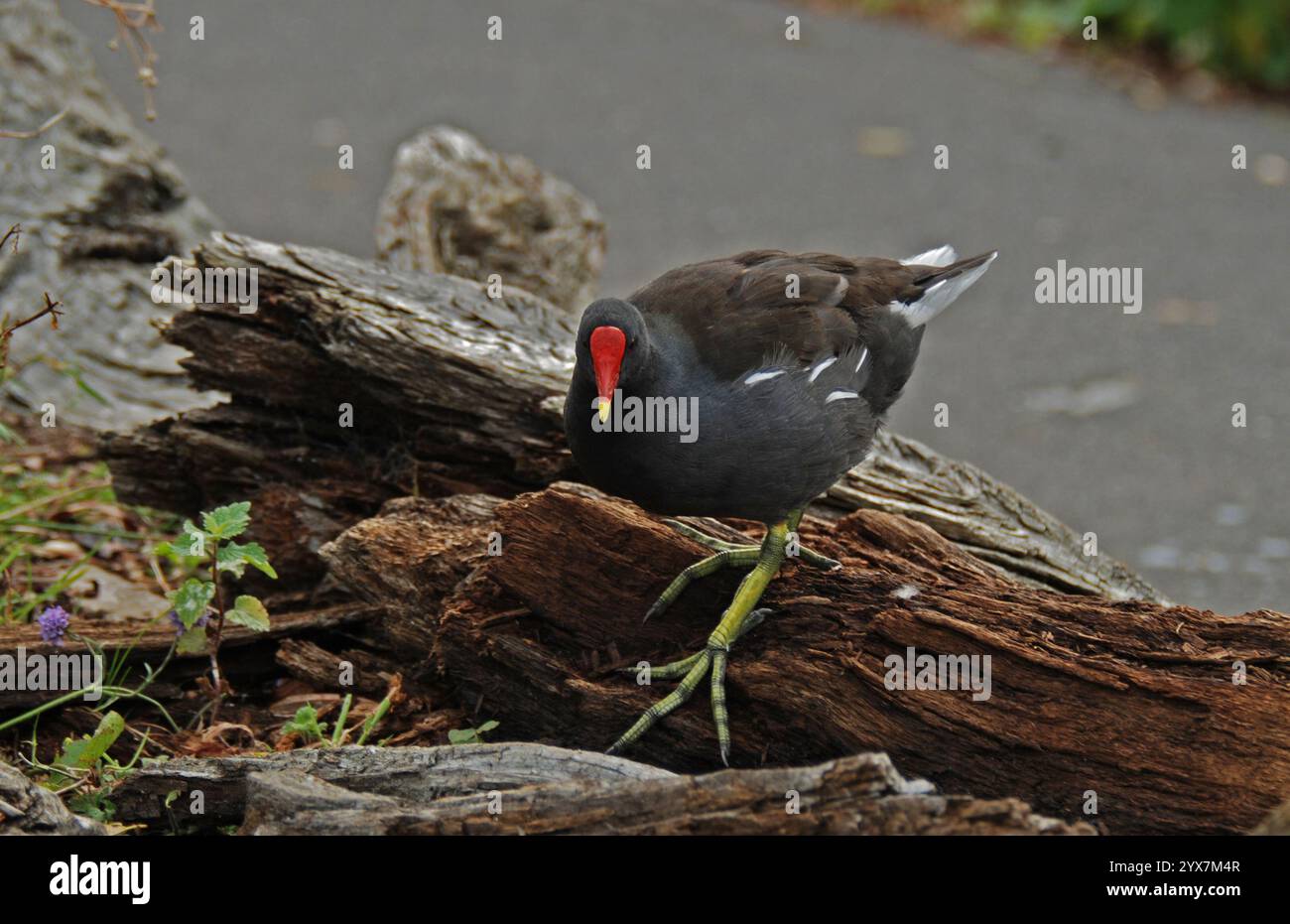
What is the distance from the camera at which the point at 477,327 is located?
14.9 ft

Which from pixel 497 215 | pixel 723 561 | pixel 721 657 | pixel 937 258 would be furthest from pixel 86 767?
pixel 497 215

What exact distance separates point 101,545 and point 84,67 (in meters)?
2.80

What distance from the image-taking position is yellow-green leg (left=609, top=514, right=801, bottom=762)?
350cm

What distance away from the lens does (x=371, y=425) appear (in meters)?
4.56

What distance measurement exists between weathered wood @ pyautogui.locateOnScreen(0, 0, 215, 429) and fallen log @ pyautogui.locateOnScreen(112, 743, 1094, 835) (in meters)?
2.40

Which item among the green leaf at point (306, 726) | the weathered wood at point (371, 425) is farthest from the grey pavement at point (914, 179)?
the green leaf at point (306, 726)

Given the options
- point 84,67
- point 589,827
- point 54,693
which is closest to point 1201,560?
point 589,827

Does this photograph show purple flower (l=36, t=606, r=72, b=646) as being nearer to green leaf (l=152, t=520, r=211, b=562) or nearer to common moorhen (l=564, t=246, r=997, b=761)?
green leaf (l=152, t=520, r=211, b=562)

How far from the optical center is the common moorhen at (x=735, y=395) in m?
3.49

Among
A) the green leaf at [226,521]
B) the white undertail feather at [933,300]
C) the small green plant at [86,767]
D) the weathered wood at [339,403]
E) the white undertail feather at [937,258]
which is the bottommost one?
the small green plant at [86,767]

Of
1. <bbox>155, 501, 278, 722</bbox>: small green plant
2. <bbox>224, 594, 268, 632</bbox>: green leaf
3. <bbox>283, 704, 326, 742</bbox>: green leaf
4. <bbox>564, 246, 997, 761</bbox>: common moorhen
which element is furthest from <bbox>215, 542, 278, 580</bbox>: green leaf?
<bbox>564, 246, 997, 761</bbox>: common moorhen

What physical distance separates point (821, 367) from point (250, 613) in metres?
1.67

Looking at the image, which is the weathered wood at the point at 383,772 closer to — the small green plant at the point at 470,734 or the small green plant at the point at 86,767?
the small green plant at the point at 86,767

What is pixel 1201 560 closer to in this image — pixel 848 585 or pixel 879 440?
pixel 879 440
